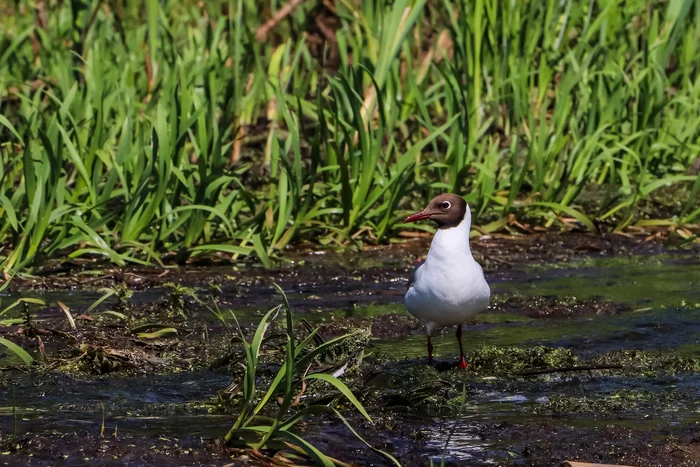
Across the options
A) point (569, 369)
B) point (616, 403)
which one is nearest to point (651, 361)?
point (569, 369)

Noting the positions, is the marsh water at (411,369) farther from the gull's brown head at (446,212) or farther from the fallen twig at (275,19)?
the fallen twig at (275,19)

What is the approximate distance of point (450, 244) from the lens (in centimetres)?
504

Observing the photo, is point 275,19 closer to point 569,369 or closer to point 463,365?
point 463,365

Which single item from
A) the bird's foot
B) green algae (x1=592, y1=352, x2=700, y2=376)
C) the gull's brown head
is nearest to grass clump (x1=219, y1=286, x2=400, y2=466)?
the bird's foot

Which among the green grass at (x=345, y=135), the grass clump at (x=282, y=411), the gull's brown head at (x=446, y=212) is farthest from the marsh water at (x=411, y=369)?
the gull's brown head at (x=446, y=212)

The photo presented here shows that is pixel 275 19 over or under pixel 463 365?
over

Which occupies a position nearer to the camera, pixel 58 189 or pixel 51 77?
pixel 58 189

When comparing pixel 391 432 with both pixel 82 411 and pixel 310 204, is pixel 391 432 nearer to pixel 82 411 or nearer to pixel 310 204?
pixel 82 411

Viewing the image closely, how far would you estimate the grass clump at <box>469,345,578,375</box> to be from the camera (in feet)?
15.7

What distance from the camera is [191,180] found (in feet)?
22.5

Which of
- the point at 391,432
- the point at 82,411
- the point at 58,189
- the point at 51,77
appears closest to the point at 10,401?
the point at 82,411

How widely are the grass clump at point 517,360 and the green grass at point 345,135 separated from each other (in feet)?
6.51

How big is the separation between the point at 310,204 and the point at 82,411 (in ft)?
11.1

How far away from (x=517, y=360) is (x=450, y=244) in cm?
57
